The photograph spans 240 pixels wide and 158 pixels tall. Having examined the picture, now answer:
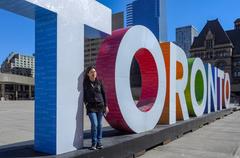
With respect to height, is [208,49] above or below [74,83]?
above

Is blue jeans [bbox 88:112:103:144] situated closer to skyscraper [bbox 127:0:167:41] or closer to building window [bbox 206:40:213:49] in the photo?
building window [bbox 206:40:213:49]

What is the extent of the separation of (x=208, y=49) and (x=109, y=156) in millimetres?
102854

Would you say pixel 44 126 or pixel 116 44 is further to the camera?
pixel 116 44

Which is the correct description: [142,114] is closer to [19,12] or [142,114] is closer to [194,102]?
[19,12]

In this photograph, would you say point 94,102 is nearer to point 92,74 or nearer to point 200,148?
point 92,74

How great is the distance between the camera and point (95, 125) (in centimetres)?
601

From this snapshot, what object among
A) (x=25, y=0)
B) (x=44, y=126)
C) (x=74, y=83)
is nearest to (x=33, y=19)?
(x=25, y=0)

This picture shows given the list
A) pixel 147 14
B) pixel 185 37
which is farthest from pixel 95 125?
pixel 185 37

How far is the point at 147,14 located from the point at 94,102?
434ft

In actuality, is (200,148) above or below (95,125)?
below

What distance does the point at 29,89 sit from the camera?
285 ft

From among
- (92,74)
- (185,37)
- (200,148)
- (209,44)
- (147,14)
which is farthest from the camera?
Answer: (185,37)

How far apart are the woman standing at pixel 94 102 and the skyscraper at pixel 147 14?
400 ft

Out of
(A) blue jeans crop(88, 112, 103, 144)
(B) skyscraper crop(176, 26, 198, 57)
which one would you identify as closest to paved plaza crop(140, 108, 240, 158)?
(A) blue jeans crop(88, 112, 103, 144)
